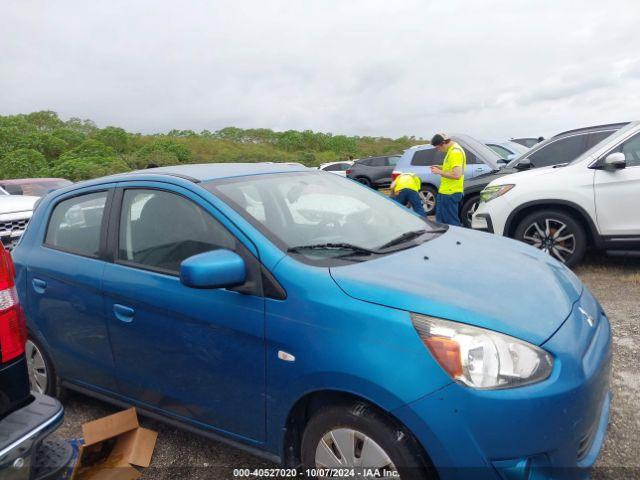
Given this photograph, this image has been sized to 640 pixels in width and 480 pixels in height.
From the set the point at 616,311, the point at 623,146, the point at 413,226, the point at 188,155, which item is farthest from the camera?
→ the point at 188,155

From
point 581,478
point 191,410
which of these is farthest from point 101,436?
point 581,478

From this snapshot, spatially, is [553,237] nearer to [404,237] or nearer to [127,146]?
[404,237]

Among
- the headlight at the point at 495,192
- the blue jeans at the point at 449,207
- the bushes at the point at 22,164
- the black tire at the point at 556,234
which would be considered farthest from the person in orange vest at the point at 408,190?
the bushes at the point at 22,164

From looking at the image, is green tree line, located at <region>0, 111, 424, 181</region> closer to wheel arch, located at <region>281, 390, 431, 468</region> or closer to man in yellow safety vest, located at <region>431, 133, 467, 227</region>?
man in yellow safety vest, located at <region>431, 133, 467, 227</region>

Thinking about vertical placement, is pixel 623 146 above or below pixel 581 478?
above

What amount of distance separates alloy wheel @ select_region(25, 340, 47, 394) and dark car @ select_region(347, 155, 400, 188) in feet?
55.6

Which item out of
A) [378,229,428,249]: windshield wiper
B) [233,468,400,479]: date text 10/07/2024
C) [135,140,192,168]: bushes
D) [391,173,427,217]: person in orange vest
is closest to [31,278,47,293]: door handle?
[233,468,400,479]: date text 10/07/2024

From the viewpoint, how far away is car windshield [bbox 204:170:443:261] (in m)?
2.49

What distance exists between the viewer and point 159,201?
9.11 ft

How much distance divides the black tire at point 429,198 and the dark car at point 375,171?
8995mm

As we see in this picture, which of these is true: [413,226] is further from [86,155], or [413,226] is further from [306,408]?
[86,155]

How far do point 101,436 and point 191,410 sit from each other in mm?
449

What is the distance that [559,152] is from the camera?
24.8 ft

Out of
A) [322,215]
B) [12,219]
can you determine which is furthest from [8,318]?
[12,219]
